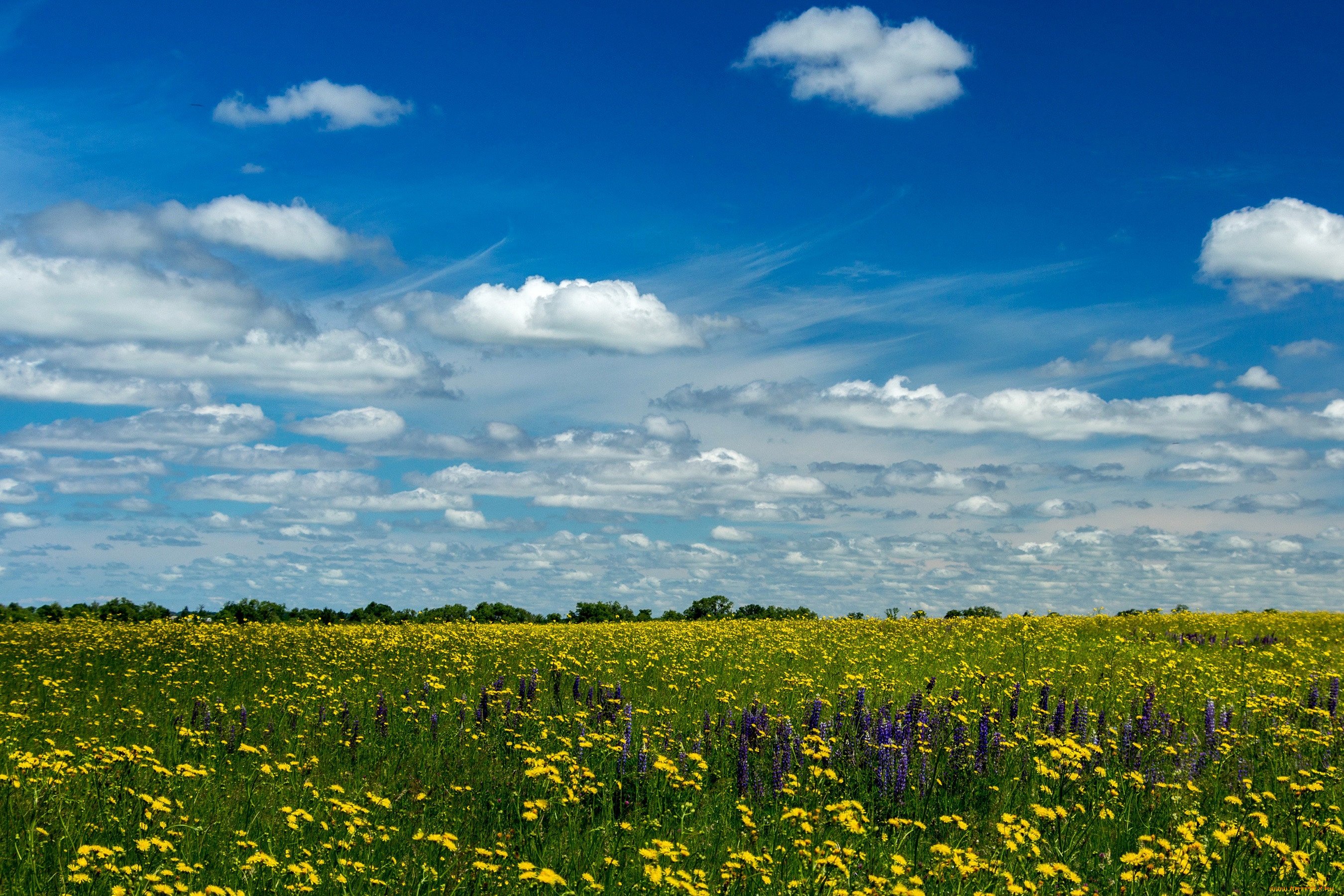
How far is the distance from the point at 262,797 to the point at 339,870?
9.09 ft

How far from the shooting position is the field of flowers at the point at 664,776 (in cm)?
663

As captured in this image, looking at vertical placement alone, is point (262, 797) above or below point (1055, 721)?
below

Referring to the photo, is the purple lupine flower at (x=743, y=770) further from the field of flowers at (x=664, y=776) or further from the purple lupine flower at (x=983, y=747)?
the purple lupine flower at (x=983, y=747)

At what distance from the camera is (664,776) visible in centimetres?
940

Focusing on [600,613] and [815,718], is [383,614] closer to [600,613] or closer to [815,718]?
[600,613]

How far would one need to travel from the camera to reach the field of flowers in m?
6.63

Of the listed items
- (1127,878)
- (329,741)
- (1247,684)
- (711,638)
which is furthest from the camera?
(711,638)

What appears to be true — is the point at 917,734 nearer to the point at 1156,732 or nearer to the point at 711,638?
the point at 1156,732

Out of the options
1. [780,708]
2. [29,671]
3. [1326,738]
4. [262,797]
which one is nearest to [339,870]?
[262,797]

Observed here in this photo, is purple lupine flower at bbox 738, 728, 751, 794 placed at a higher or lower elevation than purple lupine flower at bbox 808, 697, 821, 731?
lower

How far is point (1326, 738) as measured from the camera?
10.9m

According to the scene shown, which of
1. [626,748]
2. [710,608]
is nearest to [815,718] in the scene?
[626,748]

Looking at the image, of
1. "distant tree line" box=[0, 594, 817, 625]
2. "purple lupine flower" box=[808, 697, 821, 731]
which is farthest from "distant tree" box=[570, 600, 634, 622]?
"purple lupine flower" box=[808, 697, 821, 731]

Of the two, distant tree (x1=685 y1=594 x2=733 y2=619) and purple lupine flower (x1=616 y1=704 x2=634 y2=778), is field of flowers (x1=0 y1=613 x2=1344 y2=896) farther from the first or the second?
distant tree (x1=685 y1=594 x2=733 y2=619)
